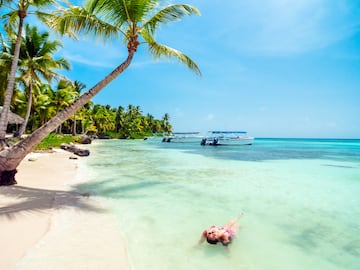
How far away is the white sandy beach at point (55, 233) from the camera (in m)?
2.72

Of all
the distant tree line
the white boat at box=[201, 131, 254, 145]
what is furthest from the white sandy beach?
the white boat at box=[201, 131, 254, 145]

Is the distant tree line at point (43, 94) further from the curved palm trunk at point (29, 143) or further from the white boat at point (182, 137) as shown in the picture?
the white boat at point (182, 137)

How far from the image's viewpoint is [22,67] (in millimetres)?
18109

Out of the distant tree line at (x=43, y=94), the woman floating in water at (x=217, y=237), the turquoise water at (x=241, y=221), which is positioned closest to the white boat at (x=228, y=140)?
the distant tree line at (x=43, y=94)

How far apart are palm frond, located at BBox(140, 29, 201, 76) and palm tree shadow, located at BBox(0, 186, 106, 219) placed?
16.3ft

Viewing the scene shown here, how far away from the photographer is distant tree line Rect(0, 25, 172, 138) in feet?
57.4

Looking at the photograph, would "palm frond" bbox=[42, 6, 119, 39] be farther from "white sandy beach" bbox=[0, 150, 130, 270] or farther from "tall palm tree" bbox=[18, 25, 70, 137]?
"tall palm tree" bbox=[18, 25, 70, 137]

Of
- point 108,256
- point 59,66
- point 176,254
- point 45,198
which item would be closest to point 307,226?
point 176,254

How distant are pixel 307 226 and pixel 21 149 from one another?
20.8 feet

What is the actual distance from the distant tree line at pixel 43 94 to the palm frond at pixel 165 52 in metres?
7.93

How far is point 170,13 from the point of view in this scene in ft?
22.6

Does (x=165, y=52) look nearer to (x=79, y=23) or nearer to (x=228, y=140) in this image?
(x=79, y=23)

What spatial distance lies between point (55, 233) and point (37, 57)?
61.1 ft

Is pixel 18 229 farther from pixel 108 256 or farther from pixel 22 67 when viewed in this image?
pixel 22 67
